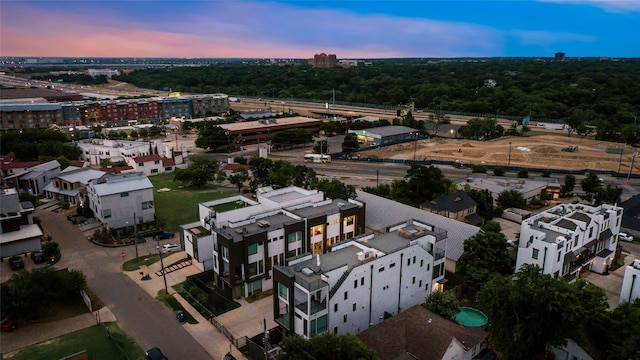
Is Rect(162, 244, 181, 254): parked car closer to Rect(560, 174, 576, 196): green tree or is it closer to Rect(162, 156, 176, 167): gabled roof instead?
Rect(162, 156, 176, 167): gabled roof

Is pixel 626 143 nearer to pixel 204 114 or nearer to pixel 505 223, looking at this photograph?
pixel 505 223

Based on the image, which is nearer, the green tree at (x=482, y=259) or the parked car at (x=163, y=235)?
the green tree at (x=482, y=259)

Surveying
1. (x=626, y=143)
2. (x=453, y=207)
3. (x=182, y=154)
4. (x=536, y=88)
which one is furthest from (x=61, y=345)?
(x=536, y=88)

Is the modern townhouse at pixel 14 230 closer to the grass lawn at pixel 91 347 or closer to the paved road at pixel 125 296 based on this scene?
the paved road at pixel 125 296

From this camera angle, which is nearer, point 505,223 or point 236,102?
point 505,223

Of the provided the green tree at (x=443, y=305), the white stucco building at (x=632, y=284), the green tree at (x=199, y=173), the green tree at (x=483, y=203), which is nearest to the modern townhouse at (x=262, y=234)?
the green tree at (x=443, y=305)
